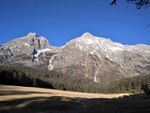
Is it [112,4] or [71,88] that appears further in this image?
[71,88]

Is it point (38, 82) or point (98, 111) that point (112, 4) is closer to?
point (98, 111)

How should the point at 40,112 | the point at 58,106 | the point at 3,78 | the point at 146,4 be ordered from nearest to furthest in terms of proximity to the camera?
the point at 146,4
the point at 40,112
the point at 58,106
the point at 3,78

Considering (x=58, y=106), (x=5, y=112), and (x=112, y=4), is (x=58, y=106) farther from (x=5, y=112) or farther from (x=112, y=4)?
(x=112, y=4)

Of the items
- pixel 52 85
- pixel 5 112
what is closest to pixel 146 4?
pixel 5 112

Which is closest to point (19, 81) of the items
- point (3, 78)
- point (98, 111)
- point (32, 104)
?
point (3, 78)

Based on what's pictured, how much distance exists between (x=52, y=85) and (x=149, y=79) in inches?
2218

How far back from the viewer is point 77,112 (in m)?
28.5

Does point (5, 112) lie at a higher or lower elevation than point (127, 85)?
lower

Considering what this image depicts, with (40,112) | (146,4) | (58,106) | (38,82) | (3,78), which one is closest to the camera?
(146,4)

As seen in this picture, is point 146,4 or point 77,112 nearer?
point 146,4

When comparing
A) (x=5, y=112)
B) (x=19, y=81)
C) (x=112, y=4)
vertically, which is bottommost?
(x=5, y=112)

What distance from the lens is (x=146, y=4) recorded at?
19.9m

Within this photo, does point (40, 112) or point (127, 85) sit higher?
point (127, 85)

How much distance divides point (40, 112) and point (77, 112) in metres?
3.72
